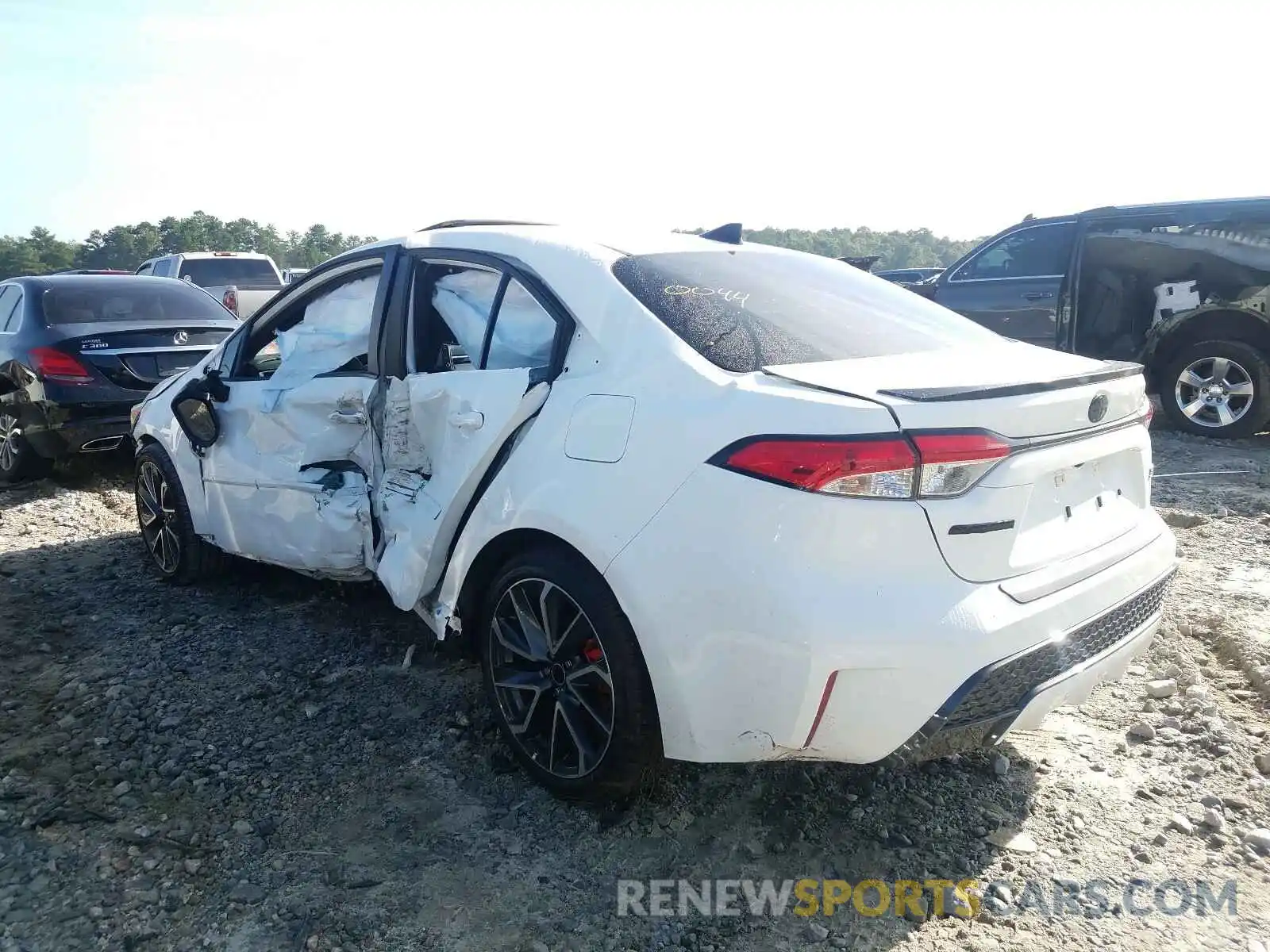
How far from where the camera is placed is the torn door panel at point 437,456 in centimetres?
281

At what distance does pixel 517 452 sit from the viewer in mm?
2727

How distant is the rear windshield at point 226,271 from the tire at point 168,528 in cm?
1078

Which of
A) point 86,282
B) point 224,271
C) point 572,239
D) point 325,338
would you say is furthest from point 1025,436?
point 224,271

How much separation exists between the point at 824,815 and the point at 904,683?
796 mm

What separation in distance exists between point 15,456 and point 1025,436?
697cm

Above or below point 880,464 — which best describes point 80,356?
below

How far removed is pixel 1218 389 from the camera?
290 inches

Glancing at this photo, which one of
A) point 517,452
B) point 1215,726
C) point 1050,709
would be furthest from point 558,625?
point 1215,726

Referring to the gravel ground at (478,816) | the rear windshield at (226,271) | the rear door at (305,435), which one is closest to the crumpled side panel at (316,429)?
the rear door at (305,435)

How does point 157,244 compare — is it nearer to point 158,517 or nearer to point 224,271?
point 224,271

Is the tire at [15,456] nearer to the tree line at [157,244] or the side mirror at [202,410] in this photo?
the side mirror at [202,410]

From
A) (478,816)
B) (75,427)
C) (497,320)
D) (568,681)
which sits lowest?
(478,816)

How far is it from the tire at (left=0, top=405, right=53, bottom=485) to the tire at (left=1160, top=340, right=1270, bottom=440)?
8.71 metres

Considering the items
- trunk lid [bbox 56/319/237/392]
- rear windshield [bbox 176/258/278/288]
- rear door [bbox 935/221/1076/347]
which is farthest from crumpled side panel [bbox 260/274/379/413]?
rear windshield [bbox 176/258/278/288]
